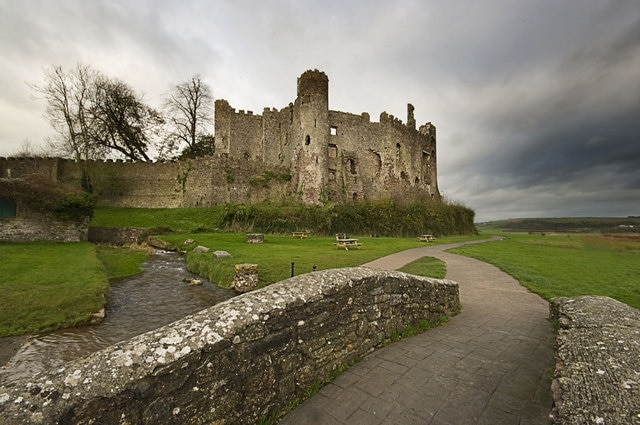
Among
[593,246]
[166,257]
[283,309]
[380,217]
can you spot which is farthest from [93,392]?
[593,246]

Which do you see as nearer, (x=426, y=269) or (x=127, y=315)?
(x=127, y=315)

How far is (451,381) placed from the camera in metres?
4.20

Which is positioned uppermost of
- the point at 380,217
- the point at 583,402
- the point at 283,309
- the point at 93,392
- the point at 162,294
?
the point at 380,217

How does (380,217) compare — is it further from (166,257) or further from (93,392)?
(93,392)

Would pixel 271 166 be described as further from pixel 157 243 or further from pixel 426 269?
pixel 426 269

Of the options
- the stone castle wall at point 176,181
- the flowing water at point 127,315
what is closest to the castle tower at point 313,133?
the stone castle wall at point 176,181

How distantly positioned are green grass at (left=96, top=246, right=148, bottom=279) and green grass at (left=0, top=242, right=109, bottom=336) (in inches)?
39.7

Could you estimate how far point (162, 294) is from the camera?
11.2 m

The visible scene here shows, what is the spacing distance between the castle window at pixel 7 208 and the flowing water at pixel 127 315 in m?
12.0

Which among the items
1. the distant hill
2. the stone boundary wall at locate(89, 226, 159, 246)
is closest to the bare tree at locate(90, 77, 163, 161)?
the stone boundary wall at locate(89, 226, 159, 246)

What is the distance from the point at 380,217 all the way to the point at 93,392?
30.4 m

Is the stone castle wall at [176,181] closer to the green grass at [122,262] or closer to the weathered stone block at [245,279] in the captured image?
the green grass at [122,262]

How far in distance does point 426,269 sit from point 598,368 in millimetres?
9996

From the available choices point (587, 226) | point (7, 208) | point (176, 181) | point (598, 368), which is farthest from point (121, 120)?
point (587, 226)
